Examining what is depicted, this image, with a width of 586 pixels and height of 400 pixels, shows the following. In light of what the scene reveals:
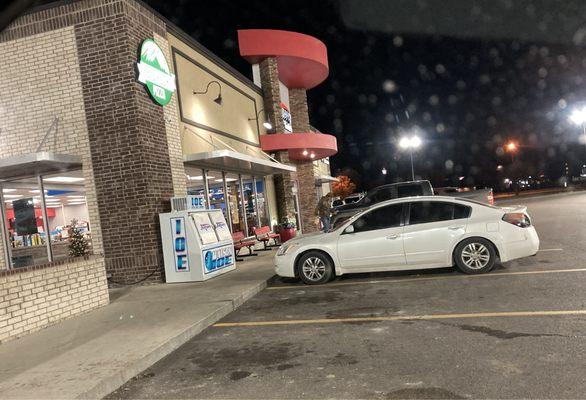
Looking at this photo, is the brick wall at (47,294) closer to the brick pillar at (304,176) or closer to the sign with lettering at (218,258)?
the sign with lettering at (218,258)

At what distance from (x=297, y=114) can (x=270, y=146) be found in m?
6.08

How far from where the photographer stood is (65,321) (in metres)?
7.29

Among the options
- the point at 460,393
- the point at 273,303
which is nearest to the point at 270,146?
the point at 273,303

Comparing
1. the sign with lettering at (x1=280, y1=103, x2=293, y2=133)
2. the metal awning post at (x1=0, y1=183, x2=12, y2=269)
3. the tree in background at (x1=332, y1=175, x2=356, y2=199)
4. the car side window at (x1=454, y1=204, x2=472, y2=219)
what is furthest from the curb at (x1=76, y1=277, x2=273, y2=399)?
the tree in background at (x1=332, y1=175, x2=356, y2=199)

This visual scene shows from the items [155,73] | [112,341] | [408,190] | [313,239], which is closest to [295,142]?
[408,190]

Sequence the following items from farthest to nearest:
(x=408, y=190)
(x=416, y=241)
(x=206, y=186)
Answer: (x=408, y=190) → (x=206, y=186) → (x=416, y=241)

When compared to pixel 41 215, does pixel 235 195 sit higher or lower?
higher

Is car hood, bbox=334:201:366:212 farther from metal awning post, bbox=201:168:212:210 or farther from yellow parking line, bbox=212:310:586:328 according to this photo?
yellow parking line, bbox=212:310:586:328

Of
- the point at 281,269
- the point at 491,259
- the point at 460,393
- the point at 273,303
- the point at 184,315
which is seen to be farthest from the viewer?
the point at 281,269

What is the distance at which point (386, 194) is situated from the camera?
15.6 m

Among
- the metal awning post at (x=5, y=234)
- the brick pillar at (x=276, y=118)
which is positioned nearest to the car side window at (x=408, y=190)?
the brick pillar at (x=276, y=118)

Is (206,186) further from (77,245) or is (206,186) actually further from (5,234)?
(77,245)

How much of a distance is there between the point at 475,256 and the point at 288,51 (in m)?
14.5

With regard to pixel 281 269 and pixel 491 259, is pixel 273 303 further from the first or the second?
pixel 491 259
